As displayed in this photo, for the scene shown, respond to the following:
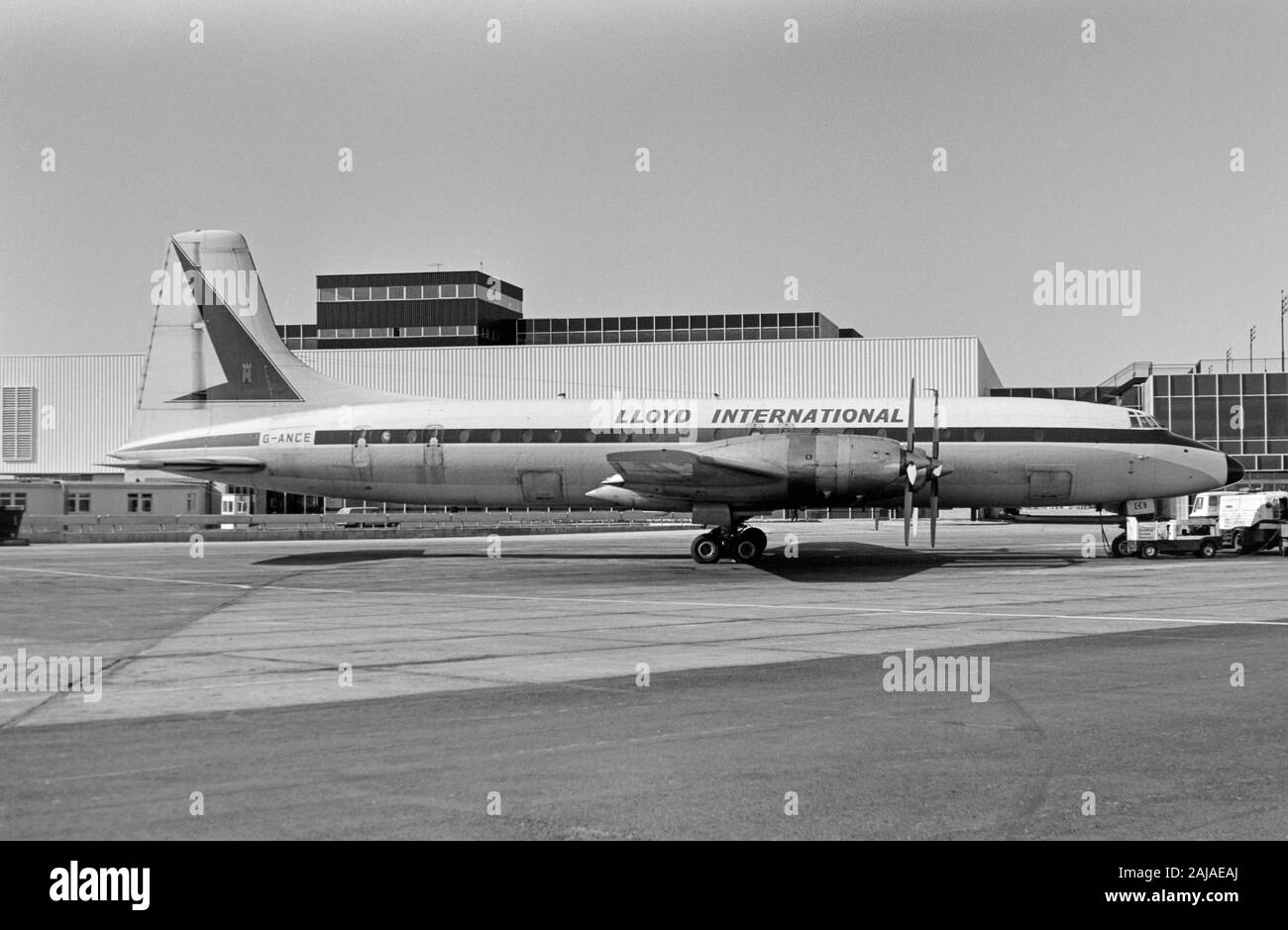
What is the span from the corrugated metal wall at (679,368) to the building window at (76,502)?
74.9ft

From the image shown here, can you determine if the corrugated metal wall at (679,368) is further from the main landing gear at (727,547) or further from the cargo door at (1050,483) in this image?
the main landing gear at (727,547)

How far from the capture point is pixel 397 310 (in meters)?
104

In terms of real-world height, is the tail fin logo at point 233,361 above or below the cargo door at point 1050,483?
above

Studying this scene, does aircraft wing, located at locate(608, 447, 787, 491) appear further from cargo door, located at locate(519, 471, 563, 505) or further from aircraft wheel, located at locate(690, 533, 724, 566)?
cargo door, located at locate(519, 471, 563, 505)

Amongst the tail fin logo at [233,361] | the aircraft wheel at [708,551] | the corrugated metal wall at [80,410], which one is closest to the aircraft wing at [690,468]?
the aircraft wheel at [708,551]

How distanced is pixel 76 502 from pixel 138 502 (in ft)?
11.2

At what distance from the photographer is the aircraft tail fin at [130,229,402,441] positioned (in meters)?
40.5

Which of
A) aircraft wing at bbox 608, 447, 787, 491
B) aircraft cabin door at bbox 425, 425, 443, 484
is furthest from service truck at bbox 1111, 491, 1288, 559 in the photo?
aircraft cabin door at bbox 425, 425, 443, 484

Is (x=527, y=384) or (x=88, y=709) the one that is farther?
(x=527, y=384)

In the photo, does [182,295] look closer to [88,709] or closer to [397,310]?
[88,709]

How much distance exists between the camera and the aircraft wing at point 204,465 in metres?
38.2

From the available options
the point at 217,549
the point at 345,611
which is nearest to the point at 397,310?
the point at 217,549

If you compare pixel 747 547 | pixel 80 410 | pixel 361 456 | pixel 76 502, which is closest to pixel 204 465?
pixel 361 456
